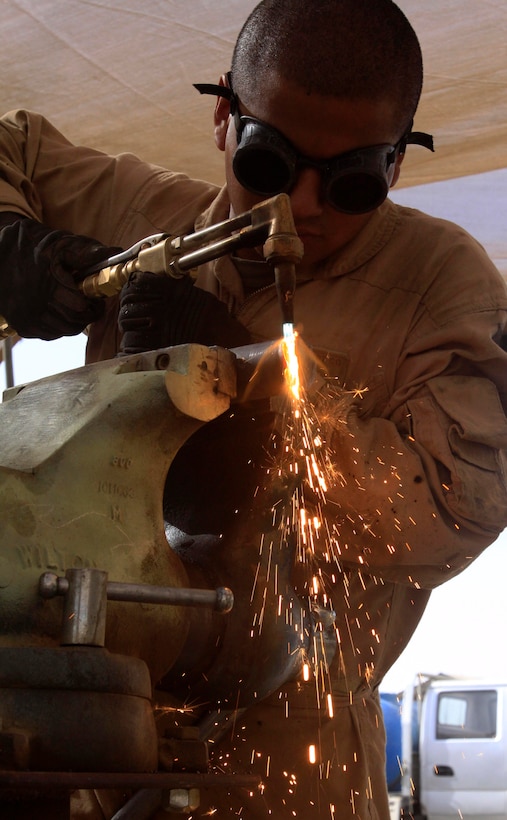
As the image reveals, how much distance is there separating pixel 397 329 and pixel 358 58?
402 mm

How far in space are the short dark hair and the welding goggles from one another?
0.09 meters

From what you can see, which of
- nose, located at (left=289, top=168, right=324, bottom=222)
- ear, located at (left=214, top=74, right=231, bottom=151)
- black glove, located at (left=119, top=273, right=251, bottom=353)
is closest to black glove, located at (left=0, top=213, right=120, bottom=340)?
black glove, located at (left=119, top=273, right=251, bottom=353)

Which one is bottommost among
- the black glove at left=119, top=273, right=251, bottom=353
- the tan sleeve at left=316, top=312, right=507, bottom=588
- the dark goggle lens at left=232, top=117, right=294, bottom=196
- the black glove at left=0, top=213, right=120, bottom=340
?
the tan sleeve at left=316, top=312, right=507, bottom=588

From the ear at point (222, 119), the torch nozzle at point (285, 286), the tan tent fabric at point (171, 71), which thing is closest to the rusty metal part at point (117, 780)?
the torch nozzle at point (285, 286)

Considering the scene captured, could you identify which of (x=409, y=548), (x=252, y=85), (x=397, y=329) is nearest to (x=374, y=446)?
(x=409, y=548)

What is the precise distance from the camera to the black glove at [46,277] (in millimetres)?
1507

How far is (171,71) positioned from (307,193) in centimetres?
101

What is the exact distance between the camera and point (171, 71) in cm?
237

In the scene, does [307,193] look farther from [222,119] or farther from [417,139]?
[222,119]

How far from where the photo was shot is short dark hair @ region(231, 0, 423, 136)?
150 centimetres

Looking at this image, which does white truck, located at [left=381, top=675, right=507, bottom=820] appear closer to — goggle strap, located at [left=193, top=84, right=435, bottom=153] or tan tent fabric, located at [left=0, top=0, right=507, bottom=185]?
tan tent fabric, located at [left=0, top=0, right=507, bottom=185]

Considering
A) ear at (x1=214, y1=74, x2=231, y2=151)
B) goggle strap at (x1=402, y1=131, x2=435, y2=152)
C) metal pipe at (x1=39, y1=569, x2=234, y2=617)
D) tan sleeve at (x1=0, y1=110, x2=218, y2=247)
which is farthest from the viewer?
tan sleeve at (x1=0, y1=110, x2=218, y2=247)

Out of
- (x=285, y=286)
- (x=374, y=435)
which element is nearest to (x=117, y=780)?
(x=285, y=286)

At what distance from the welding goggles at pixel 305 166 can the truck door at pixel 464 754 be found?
704cm
